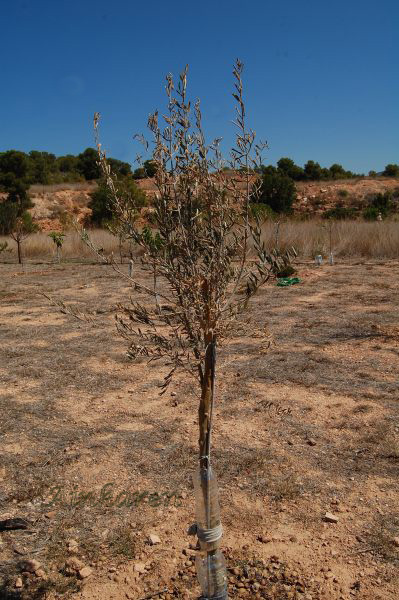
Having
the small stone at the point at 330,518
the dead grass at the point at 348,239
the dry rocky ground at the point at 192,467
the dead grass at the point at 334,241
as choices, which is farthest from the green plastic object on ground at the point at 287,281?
the small stone at the point at 330,518

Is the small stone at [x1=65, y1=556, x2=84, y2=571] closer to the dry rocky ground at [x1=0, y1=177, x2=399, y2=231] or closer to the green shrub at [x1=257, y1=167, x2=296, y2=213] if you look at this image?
the green shrub at [x1=257, y1=167, x2=296, y2=213]

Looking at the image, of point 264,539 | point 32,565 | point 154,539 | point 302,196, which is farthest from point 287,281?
point 302,196

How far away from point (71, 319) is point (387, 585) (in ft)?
22.6

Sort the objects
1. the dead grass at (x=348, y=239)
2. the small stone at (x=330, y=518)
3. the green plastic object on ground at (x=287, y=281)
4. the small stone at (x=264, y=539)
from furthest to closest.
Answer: the dead grass at (x=348, y=239), the green plastic object on ground at (x=287, y=281), the small stone at (x=330, y=518), the small stone at (x=264, y=539)

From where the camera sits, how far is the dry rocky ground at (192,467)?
2.54m

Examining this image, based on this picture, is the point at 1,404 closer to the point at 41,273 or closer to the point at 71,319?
the point at 71,319

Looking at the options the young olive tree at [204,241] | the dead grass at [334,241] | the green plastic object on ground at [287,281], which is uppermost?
the young olive tree at [204,241]

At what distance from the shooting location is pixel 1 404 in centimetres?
484

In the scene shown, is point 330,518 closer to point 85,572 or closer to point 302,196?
point 85,572

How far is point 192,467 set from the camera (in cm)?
360

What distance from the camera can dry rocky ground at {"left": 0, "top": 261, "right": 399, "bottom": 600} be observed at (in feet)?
8.32

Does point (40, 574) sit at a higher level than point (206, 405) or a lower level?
lower

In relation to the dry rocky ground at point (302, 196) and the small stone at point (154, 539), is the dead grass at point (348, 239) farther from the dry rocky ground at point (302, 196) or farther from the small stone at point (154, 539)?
the dry rocky ground at point (302, 196)

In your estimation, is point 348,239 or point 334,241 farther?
point 334,241
